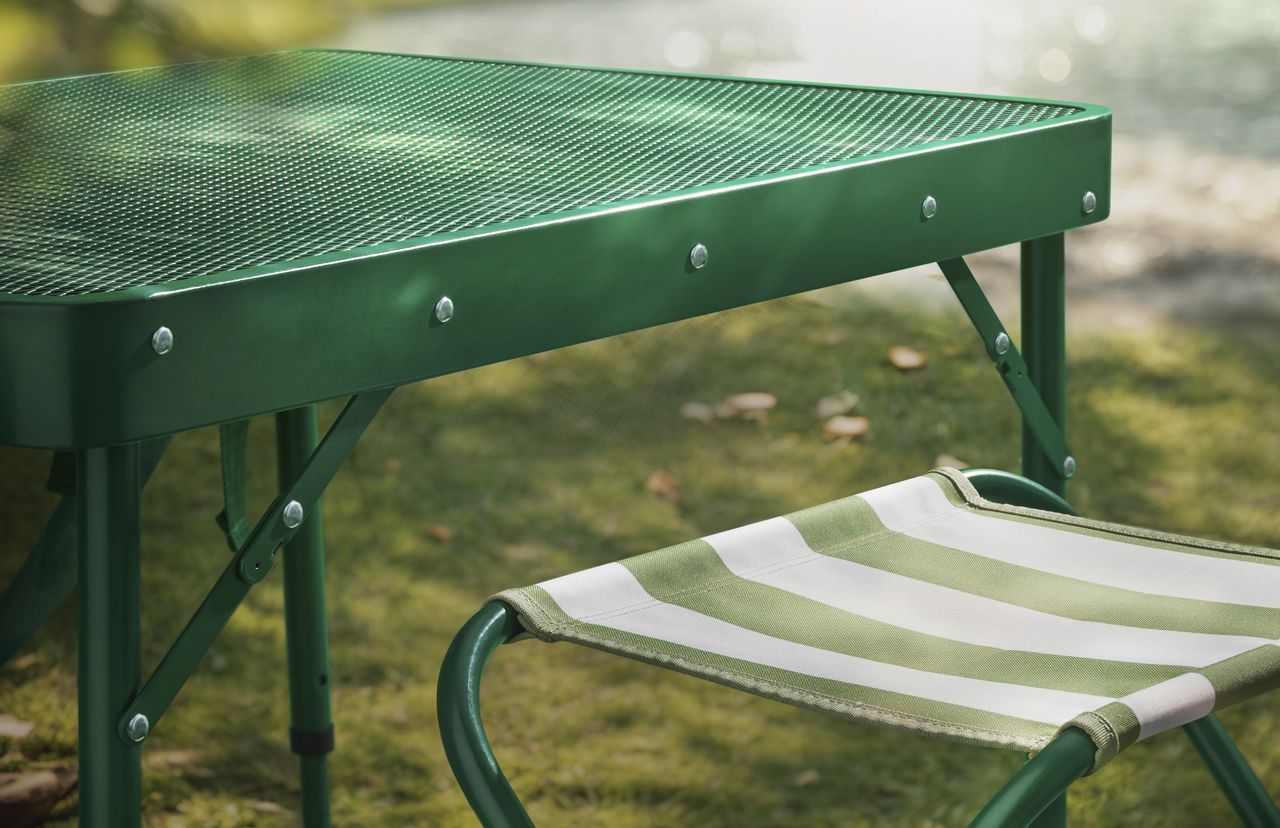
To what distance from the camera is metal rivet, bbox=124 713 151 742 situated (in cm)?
92

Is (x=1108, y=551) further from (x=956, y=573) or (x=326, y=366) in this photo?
(x=326, y=366)

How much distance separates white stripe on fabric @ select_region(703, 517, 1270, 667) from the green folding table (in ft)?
0.73

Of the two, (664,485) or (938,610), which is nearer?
(938,610)

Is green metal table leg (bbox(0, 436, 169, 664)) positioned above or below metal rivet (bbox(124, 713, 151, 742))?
below

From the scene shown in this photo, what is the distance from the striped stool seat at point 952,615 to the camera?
1.05m

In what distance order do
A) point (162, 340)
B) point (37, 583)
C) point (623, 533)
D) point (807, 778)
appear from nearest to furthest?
point (162, 340) → point (37, 583) → point (807, 778) → point (623, 533)

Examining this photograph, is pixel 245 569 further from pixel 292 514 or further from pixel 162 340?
pixel 162 340

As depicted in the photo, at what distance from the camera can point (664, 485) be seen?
3.14 metres

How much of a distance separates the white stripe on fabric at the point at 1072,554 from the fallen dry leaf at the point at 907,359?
6.97 ft

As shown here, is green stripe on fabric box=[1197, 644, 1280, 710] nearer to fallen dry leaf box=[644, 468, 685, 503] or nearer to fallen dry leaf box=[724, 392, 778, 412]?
fallen dry leaf box=[644, 468, 685, 503]

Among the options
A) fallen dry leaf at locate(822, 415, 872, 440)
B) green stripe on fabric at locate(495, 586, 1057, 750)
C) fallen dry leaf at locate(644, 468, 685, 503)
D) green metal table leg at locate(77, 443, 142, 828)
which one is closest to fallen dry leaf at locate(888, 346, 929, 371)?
fallen dry leaf at locate(822, 415, 872, 440)

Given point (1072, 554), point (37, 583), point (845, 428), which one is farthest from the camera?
point (845, 428)

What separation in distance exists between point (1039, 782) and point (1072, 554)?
0.42 meters

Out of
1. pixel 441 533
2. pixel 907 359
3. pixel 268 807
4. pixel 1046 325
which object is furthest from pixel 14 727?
pixel 907 359
